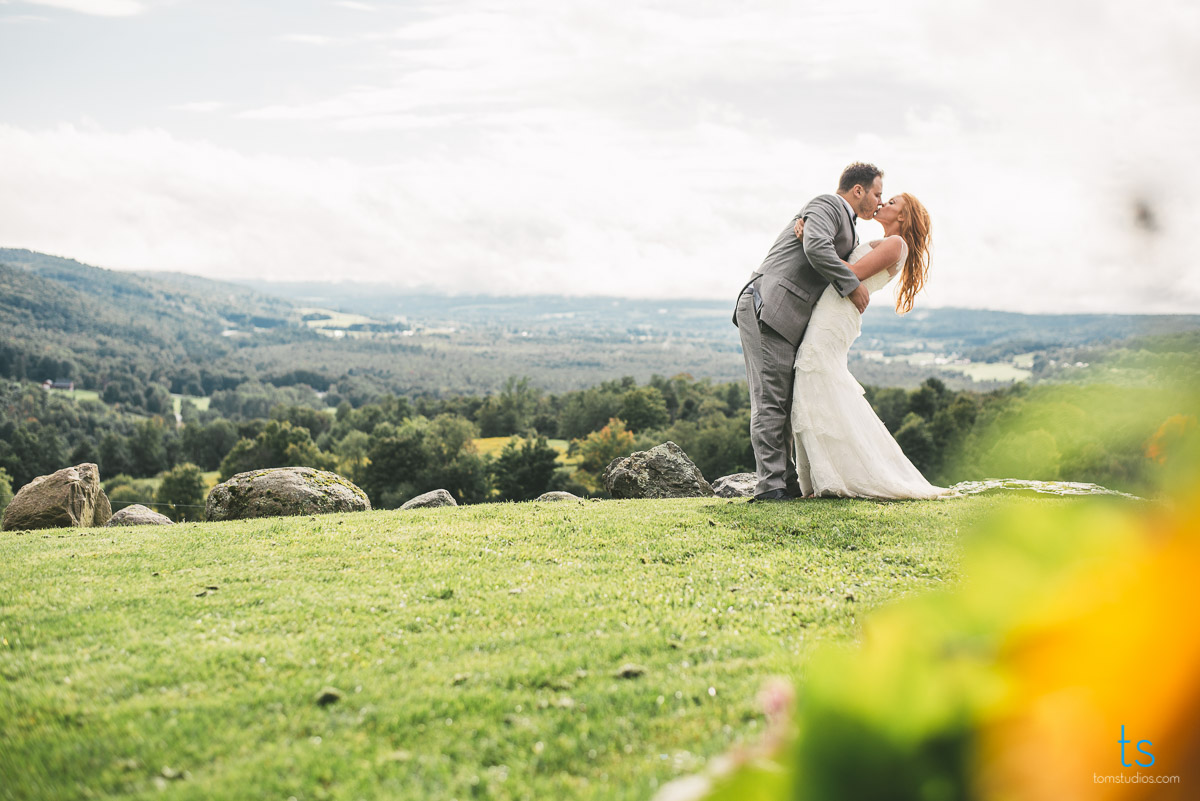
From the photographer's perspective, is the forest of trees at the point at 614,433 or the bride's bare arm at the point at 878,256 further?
the bride's bare arm at the point at 878,256

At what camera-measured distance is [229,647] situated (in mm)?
5543

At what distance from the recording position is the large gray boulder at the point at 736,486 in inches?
671

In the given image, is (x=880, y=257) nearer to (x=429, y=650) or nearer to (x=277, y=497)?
(x=429, y=650)

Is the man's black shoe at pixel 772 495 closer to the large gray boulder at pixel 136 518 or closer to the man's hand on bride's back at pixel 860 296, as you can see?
the man's hand on bride's back at pixel 860 296

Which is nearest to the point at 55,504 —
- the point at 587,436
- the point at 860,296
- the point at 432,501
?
the point at 432,501

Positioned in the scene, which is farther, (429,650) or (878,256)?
(878,256)

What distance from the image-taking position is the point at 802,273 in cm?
1179

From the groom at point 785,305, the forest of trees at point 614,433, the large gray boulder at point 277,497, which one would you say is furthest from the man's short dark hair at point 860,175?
the large gray boulder at point 277,497

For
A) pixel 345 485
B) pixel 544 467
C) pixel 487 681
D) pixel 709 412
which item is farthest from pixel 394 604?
pixel 709 412

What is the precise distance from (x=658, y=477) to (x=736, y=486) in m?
1.88

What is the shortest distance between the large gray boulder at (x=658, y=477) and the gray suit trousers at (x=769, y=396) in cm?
552

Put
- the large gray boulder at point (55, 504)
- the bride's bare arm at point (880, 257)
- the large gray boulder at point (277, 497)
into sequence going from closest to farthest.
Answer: the bride's bare arm at point (880, 257) → the large gray boulder at point (277, 497) → the large gray boulder at point (55, 504)

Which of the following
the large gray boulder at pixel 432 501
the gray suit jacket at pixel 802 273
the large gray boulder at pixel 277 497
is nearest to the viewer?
the gray suit jacket at pixel 802 273

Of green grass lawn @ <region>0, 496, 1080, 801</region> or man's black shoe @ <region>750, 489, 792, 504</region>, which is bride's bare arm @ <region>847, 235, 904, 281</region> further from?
green grass lawn @ <region>0, 496, 1080, 801</region>
